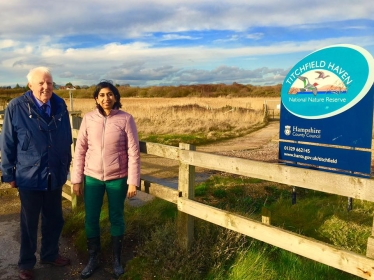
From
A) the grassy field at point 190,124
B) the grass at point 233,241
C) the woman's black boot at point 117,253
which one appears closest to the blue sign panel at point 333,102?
the grass at point 233,241

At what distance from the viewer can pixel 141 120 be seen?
64.1ft

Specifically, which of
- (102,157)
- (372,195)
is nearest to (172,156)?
(102,157)

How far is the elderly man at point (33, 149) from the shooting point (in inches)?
140

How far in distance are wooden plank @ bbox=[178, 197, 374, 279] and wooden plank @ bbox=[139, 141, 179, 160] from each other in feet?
1.70

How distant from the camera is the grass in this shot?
3406 mm

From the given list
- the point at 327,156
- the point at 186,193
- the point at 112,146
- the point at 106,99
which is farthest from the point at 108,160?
the point at 327,156

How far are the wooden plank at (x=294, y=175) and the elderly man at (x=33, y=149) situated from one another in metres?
1.27

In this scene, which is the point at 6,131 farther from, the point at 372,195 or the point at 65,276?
the point at 372,195

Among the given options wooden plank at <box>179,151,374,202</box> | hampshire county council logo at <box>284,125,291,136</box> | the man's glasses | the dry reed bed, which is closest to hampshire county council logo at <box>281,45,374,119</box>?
hampshire county council logo at <box>284,125,291,136</box>

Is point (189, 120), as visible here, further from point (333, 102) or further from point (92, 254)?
point (92, 254)

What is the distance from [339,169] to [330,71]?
1255mm

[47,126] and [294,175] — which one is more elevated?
[47,126]

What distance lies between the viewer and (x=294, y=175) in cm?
287

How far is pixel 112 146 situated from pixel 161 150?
599 mm
